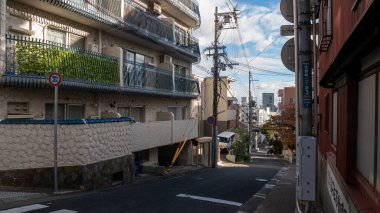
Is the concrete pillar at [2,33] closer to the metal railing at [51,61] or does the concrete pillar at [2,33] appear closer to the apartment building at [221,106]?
the metal railing at [51,61]

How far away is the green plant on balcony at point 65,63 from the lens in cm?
1127

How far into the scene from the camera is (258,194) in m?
13.8

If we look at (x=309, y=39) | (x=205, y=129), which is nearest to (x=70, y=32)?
(x=309, y=39)

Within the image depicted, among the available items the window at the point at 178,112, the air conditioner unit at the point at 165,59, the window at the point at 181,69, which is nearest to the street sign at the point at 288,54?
the air conditioner unit at the point at 165,59

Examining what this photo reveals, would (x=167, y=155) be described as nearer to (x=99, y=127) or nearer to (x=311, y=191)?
(x=99, y=127)

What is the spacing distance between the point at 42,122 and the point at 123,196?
3320 mm

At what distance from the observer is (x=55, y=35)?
13930mm

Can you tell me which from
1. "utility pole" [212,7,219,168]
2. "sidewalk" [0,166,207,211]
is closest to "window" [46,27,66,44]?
"sidewalk" [0,166,207,211]

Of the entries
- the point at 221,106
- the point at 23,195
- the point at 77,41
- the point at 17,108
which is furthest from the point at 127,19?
the point at 221,106

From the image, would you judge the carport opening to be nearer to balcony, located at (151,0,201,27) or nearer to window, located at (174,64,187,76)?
balcony, located at (151,0,201,27)

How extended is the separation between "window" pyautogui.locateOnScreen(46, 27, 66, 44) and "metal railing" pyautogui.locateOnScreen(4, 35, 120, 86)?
1072 mm

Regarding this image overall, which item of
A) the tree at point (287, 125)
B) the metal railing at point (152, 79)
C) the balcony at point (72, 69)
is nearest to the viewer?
the balcony at point (72, 69)

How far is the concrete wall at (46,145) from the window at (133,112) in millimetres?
6246

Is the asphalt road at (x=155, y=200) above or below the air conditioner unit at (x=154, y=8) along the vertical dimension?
below
